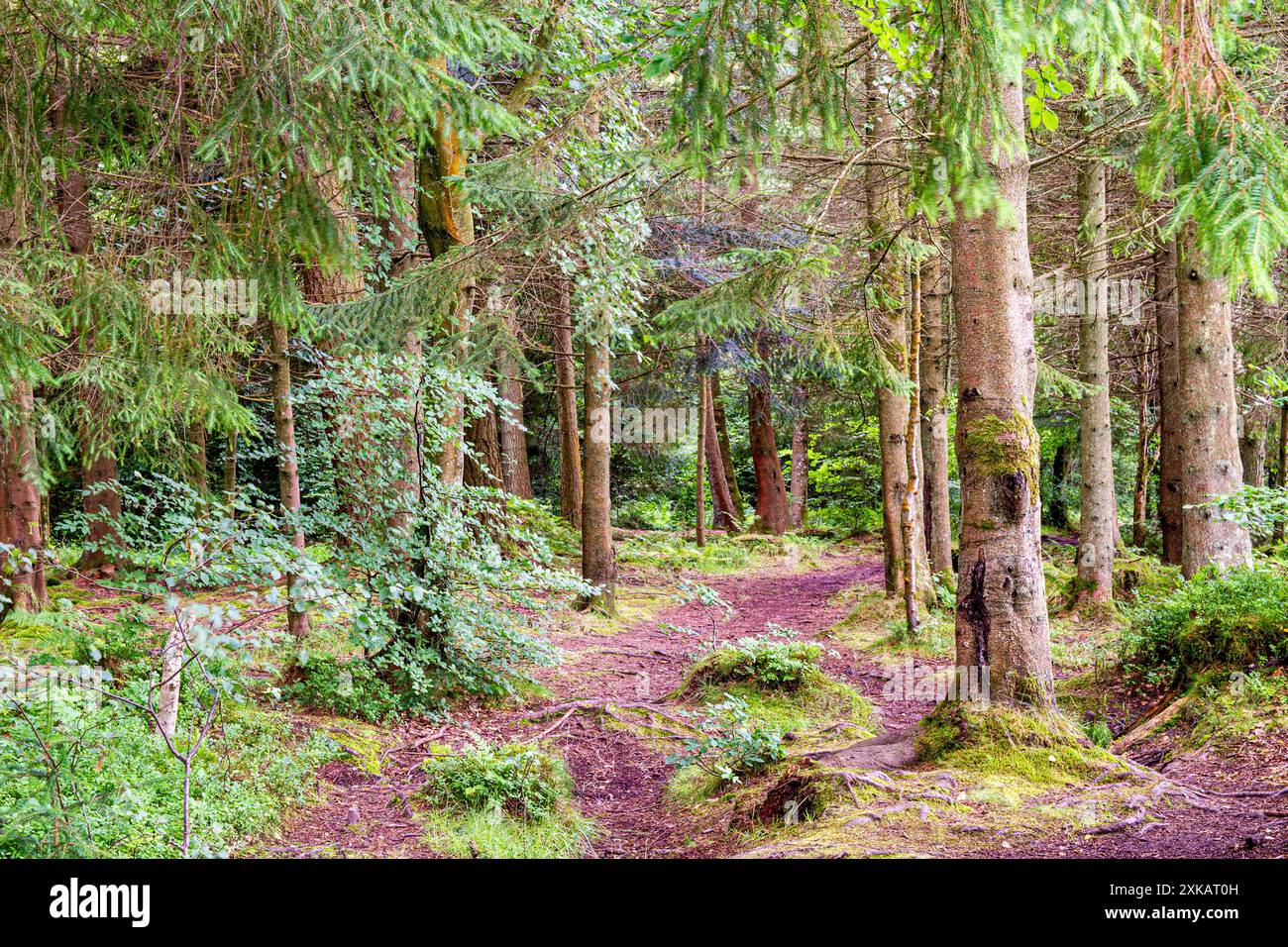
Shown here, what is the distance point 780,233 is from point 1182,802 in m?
11.6

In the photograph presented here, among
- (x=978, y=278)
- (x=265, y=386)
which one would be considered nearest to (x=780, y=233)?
(x=265, y=386)

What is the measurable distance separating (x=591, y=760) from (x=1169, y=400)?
10372mm

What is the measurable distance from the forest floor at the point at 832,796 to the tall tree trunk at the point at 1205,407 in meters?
1.63

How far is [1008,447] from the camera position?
183 inches

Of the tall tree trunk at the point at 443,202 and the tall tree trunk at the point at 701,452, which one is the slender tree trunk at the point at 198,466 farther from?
the tall tree trunk at the point at 701,452

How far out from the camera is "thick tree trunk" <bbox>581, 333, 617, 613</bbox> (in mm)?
10680

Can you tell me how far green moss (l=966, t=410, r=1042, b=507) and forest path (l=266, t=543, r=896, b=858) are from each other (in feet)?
7.91

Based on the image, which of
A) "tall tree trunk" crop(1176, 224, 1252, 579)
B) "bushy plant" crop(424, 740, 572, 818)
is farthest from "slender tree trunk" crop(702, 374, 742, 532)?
"bushy plant" crop(424, 740, 572, 818)

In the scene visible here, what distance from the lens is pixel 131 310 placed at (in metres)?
5.11

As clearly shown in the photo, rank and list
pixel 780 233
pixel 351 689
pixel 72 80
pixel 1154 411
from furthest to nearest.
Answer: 1. pixel 1154 411
2. pixel 780 233
3. pixel 351 689
4. pixel 72 80

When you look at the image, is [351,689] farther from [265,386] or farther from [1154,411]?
[1154,411]

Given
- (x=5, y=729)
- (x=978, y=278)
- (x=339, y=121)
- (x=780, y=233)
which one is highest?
(x=780, y=233)

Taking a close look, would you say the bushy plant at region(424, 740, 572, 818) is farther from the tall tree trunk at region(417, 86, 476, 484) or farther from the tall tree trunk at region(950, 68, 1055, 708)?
the tall tree trunk at region(417, 86, 476, 484)

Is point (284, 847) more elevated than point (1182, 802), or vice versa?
point (1182, 802)
